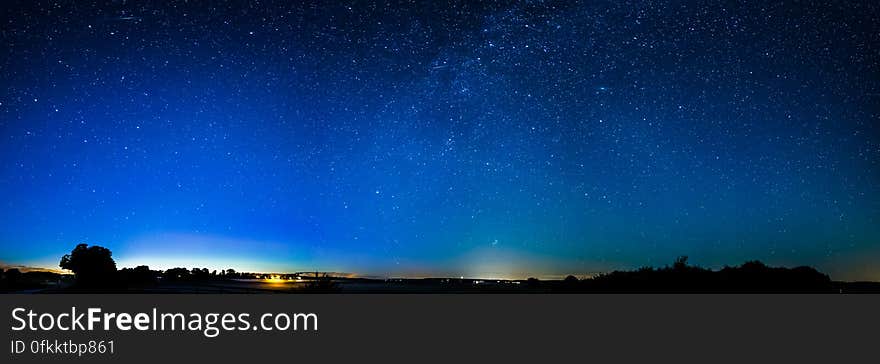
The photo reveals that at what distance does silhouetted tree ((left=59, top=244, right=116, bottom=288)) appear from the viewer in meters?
39.0

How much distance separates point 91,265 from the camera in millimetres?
41188

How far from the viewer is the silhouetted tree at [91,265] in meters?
39.0
